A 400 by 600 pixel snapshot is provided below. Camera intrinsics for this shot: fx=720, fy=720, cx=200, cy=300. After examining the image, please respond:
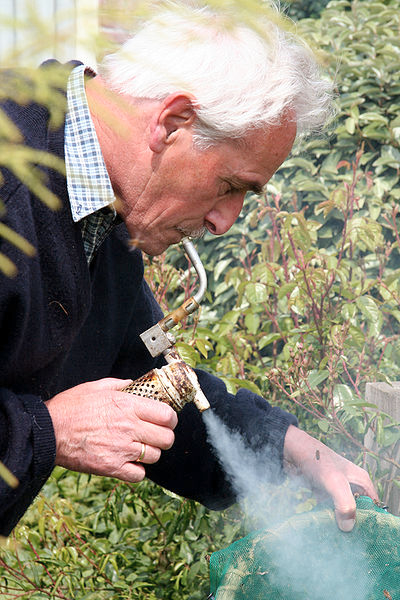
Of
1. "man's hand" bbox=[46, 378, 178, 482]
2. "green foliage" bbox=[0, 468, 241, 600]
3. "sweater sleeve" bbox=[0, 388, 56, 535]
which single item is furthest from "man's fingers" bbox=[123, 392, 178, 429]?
"green foliage" bbox=[0, 468, 241, 600]

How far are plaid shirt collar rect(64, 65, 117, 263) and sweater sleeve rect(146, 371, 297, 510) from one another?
655mm

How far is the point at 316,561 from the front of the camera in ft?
5.43

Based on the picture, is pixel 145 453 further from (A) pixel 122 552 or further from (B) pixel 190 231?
(A) pixel 122 552

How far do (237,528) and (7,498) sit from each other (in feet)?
3.35

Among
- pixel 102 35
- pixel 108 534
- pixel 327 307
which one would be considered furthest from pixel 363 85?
pixel 102 35

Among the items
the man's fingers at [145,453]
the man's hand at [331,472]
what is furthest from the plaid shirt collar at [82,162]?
the man's hand at [331,472]

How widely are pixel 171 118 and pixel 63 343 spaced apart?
1.96ft

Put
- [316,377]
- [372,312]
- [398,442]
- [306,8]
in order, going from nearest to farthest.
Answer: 1. [398,442]
2. [316,377]
3. [372,312]
4. [306,8]

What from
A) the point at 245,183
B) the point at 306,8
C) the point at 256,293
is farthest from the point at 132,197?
the point at 306,8

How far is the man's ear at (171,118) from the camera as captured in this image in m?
1.62

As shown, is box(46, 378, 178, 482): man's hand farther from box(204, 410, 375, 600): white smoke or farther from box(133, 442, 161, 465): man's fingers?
box(204, 410, 375, 600): white smoke

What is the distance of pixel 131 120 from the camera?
1.69 m

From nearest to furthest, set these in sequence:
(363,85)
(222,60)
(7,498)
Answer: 1. (7,498)
2. (222,60)
3. (363,85)

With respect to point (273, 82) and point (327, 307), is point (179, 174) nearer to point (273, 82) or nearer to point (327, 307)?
point (273, 82)
